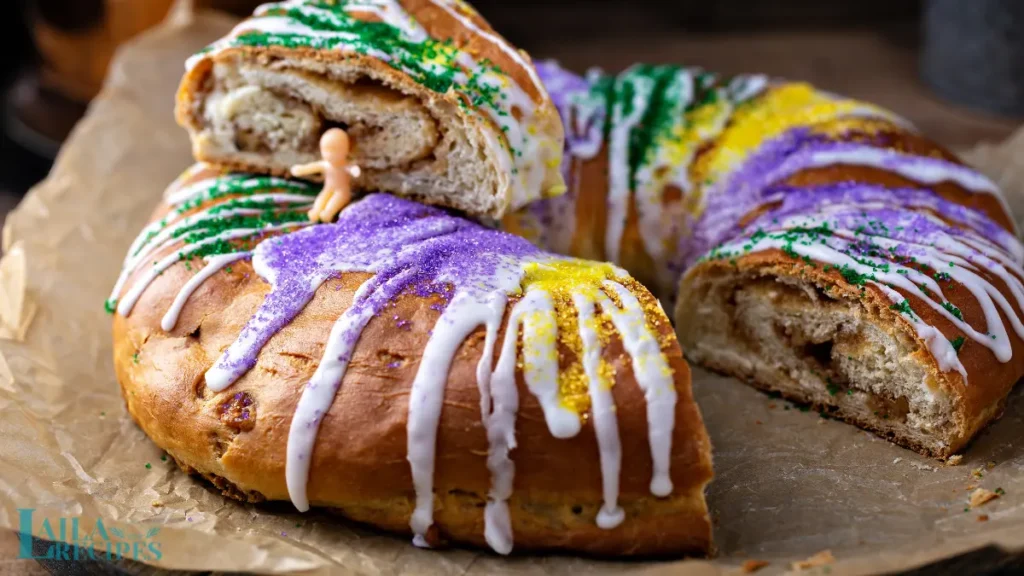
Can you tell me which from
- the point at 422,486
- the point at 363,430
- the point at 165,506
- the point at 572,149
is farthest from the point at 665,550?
the point at 572,149

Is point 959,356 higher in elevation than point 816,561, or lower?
higher

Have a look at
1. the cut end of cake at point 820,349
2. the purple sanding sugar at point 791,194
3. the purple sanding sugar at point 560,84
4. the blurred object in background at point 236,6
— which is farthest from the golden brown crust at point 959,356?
the blurred object in background at point 236,6

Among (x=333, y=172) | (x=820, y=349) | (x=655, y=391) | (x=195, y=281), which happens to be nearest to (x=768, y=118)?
(x=820, y=349)

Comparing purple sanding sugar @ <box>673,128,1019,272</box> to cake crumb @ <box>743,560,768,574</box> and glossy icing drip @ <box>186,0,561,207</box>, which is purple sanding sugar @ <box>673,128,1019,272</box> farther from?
cake crumb @ <box>743,560,768,574</box>

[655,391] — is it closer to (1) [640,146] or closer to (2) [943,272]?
(2) [943,272]

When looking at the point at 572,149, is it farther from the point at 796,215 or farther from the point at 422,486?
the point at 422,486

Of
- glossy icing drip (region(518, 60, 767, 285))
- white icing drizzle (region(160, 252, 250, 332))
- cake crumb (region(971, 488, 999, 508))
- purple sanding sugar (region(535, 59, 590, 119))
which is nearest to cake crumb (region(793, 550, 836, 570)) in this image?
cake crumb (region(971, 488, 999, 508))
